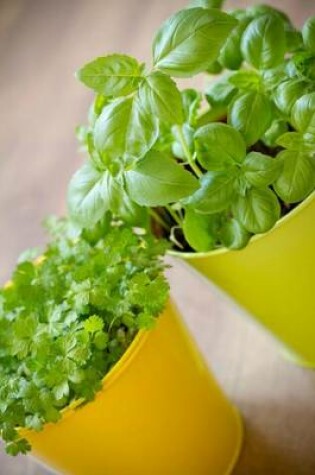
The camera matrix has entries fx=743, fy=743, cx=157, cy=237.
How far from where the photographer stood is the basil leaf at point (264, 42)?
845mm

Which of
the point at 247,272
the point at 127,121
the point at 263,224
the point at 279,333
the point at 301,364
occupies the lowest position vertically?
the point at 301,364

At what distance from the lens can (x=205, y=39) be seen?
0.75 m

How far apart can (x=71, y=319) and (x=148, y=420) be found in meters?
0.17

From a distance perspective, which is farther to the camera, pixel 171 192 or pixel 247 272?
pixel 247 272

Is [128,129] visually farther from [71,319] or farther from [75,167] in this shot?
[75,167]

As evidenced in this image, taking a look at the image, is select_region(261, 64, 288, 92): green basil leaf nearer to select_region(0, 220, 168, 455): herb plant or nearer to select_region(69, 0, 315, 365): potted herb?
select_region(69, 0, 315, 365): potted herb

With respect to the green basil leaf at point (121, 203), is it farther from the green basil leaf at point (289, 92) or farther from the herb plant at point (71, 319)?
the green basil leaf at point (289, 92)

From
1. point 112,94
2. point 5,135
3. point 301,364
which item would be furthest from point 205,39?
point 5,135

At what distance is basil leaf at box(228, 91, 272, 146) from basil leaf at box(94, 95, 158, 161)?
11 centimetres

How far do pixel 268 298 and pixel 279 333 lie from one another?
0.09 meters

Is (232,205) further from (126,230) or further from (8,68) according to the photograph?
(8,68)

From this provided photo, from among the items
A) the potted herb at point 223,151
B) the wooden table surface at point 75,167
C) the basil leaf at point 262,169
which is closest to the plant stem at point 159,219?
the potted herb at point 223,151

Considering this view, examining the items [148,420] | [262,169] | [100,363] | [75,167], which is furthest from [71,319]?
[75,167]

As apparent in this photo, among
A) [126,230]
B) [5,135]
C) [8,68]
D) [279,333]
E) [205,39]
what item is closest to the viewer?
[205,39]
